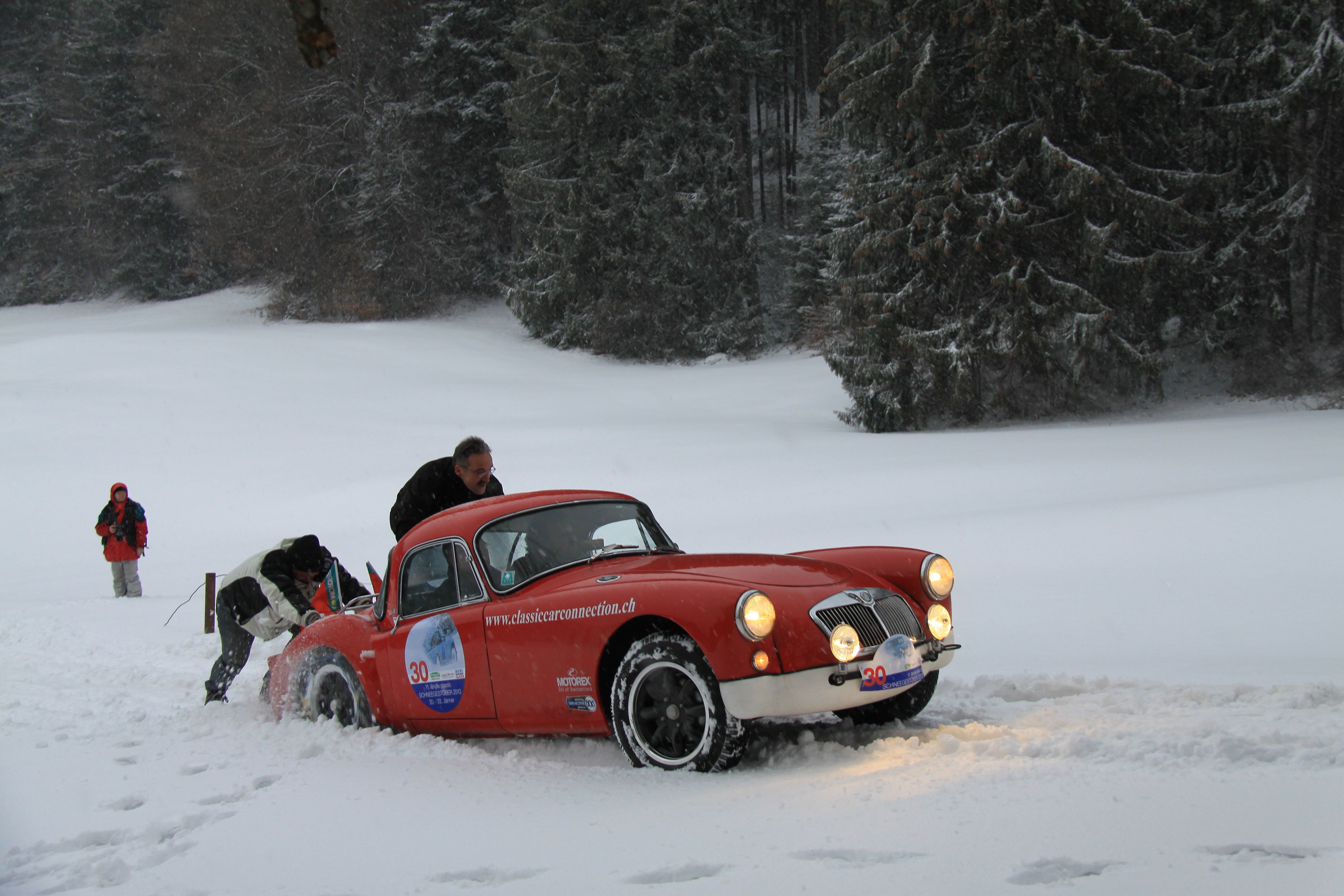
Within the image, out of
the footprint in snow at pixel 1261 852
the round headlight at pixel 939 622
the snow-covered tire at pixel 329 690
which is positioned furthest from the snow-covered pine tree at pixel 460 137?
the footprint in snow at pixel 1261 852

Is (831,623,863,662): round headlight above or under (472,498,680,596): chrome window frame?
under

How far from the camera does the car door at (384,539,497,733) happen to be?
5.64 metres

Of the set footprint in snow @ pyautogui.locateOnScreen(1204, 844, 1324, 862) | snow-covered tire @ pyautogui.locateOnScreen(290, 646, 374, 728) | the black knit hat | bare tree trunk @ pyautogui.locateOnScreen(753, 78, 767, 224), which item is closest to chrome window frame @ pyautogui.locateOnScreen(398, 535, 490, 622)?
snow-covered tire @ pyautogui.locateOnScreen(290, 646, 374, 728)

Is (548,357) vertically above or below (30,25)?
below

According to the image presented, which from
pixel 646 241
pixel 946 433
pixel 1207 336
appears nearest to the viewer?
pixel 946 433

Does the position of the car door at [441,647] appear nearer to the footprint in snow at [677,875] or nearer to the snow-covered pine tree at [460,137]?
the footprint in snow at [677,875]

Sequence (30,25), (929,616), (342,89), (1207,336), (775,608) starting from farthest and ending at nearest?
(30,25) → (342,89) → (1207,336) → (929,616) → (775,608)

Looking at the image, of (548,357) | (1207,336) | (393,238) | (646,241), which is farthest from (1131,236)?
(393,238)

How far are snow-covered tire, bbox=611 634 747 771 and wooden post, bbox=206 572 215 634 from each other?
775 cm

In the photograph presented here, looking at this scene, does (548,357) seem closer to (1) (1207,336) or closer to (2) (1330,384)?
(1) (1207,336)

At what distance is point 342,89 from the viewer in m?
40.8

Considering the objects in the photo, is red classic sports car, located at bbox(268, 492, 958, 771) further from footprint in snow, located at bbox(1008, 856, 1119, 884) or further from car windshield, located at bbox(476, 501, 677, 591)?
footprint in snow, located at bbox(1008, 856, 1119, 884)

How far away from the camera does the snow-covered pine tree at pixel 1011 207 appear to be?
70.9ft

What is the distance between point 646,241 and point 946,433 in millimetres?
17986
